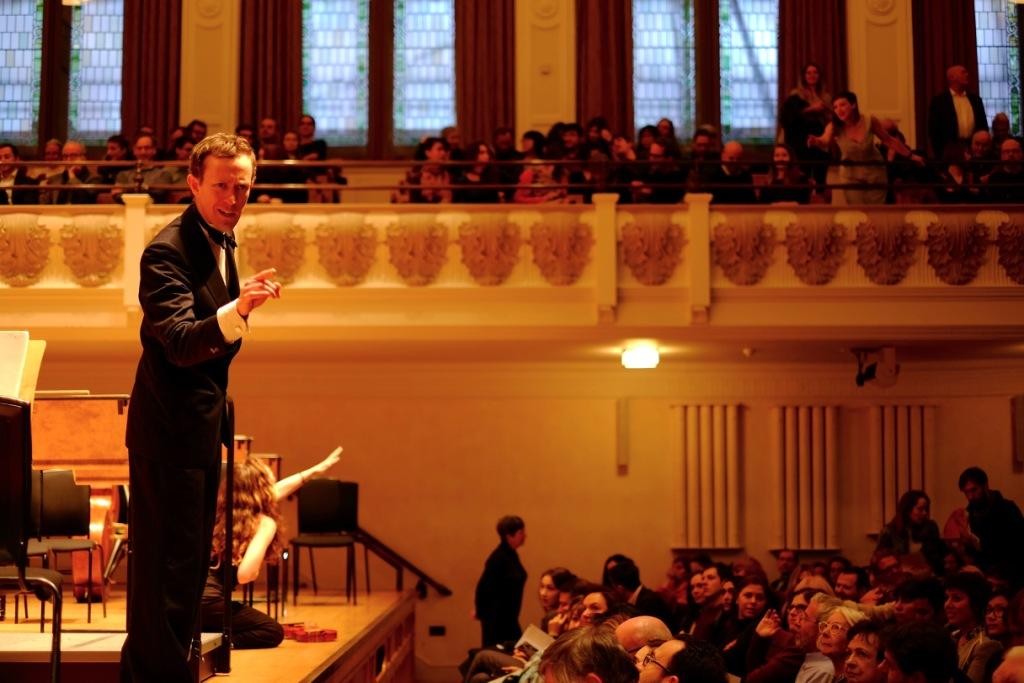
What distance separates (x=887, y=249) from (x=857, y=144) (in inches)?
37.6

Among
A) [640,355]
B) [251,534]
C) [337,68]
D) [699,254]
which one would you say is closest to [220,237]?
[251,534]

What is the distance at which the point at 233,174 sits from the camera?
3203 mm

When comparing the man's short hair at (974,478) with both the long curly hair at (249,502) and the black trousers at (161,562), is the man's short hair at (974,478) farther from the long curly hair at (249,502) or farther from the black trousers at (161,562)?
the black trousers at (161,562)

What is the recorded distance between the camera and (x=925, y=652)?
4.39 m

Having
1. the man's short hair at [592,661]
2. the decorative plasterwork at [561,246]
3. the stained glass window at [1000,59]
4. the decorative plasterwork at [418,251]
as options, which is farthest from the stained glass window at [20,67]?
the man's short hair at [592,661]

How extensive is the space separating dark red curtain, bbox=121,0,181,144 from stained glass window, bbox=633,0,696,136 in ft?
15.1

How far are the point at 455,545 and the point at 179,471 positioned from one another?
10.4m

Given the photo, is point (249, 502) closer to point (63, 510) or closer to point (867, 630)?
point (63, 510)

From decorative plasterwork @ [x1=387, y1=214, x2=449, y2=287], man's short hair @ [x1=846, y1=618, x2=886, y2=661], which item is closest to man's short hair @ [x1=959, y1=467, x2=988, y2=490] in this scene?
decorative plasterwork @ [x1=387, y1=214, x2=449, y2=287]

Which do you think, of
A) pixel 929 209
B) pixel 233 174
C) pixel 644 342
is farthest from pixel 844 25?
pixel 233 174

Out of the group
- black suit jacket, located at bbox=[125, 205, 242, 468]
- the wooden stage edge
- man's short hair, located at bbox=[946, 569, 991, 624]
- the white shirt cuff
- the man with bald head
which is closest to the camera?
the white shirt cuff

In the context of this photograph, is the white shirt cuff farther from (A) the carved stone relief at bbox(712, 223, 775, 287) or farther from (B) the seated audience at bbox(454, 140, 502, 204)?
(B) the seated audience at bbox(454, 140, 502, 204)

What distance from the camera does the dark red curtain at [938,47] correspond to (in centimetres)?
1373

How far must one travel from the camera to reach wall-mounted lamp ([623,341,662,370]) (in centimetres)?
1208
